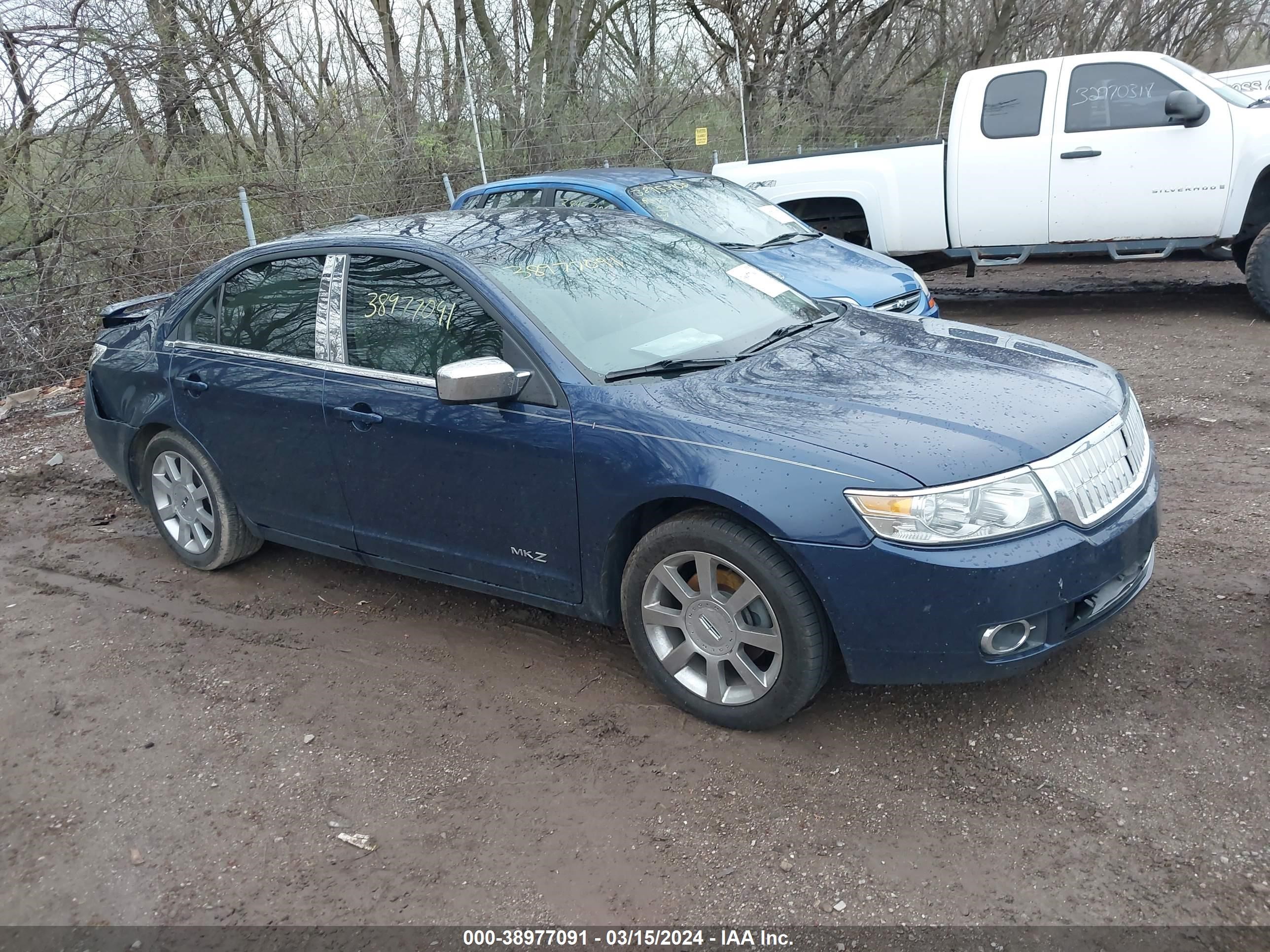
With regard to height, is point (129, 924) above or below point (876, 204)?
below

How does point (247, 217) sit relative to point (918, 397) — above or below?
above

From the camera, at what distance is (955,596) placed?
2.95 meters

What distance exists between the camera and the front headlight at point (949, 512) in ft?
9.70

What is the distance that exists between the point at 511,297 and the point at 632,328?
468 millimetres

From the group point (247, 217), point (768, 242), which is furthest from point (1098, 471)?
point (247, 217)

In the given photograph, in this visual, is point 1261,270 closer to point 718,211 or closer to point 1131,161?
point 1131,161

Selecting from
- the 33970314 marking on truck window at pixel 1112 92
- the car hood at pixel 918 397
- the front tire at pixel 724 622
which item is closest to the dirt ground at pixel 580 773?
the front tire at pixel 724 622

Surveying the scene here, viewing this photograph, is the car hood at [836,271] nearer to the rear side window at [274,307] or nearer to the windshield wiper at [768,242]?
the windshield wiper at [768,242]

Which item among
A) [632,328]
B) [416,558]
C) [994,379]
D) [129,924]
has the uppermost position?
[632,328]

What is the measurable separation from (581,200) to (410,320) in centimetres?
419

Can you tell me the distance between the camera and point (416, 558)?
4.16m

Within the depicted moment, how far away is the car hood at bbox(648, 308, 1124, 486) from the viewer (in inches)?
121

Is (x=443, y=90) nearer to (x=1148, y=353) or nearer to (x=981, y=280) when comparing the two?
(x=981, y=280)

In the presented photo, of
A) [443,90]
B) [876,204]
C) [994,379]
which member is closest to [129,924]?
[994,379]
